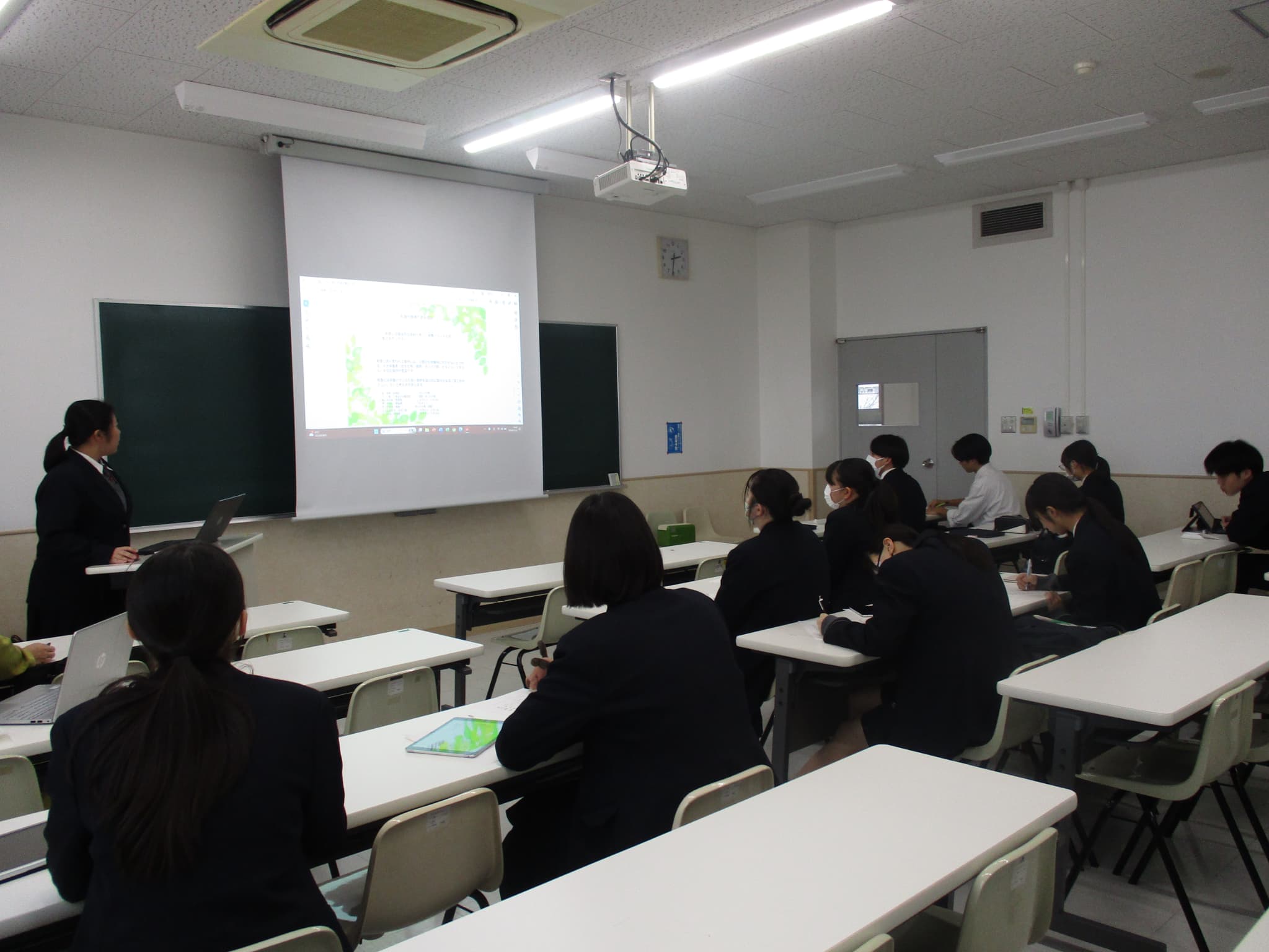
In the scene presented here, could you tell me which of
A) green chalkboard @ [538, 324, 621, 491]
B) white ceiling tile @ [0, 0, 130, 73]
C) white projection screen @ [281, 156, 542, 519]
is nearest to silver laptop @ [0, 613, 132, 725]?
white ceiling tile @ [0, 0, 130, 73]

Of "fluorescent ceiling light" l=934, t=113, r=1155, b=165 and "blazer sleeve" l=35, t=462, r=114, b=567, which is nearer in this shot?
"blazer sleeve" l=35, t=462, r=114, b=567

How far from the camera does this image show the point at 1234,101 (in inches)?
198

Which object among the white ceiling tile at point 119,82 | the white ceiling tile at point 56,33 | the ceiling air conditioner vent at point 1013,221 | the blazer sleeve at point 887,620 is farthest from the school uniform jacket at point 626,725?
the ceiling air conditioner vent at point 1013,221

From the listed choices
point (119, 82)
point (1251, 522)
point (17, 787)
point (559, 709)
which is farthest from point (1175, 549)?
point (119, 82)

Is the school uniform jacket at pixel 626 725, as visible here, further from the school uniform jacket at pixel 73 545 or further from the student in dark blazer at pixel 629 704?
the school uniform jacket at pixel 73 545

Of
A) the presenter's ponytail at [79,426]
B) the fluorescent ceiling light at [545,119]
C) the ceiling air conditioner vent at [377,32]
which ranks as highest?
the fluorescent ceiling light at [545,119]

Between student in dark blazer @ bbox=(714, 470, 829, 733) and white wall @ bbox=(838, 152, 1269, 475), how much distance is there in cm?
427

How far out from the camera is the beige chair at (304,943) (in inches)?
53.5

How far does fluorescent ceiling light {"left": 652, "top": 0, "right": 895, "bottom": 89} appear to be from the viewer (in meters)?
3.68

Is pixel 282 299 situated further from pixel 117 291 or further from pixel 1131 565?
pixel 1131 565

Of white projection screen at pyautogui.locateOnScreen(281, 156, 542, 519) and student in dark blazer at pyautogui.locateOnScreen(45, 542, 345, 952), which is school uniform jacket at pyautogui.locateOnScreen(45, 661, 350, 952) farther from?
white projection screen at pyautogui.locateOnScreen(281, 156, 542, 519)

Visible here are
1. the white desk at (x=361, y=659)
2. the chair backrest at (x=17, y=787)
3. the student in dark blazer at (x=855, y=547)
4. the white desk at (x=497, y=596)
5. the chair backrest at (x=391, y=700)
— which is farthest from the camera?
the white desk at (x=497, y=596)

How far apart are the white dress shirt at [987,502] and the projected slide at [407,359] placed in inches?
122

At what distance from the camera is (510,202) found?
6301 mm
